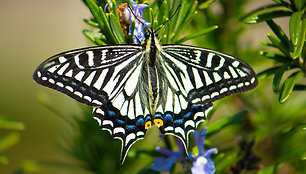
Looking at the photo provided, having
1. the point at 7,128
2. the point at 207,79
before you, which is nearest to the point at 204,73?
the point at 207,79

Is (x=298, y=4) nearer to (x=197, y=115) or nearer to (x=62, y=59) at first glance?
(x=197, y=115)

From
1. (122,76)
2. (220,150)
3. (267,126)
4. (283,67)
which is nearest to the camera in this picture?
(283,67)

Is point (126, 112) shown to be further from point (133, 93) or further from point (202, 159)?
point (202, 159)

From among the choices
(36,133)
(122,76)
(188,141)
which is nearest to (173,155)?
(188,141)

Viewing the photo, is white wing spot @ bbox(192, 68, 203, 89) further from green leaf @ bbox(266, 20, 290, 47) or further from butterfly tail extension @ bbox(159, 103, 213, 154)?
green leaf @ bbox(266, 20, 290, 47)

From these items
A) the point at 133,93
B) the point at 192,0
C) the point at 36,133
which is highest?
the point at 192,0

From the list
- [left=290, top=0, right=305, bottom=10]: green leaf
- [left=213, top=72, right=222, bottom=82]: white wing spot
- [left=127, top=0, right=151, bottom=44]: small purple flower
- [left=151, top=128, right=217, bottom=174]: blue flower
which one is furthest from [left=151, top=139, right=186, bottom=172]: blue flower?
[left=290, top=0, right=305, bottom=10]: green leaf

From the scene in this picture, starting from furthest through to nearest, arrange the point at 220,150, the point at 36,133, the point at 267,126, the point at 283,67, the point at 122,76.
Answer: the point at 36,133 < the point at 267,126 < the point at 122,76 < the point at 220,150 < the point at 283,67
